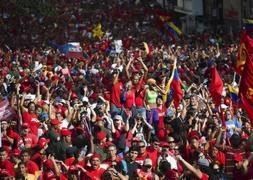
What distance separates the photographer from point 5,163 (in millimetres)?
11211

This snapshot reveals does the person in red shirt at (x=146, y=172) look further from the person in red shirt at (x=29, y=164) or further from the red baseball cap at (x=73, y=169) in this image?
the person in red shirt at (x=29, y=164)

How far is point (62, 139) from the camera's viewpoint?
12.6 meters

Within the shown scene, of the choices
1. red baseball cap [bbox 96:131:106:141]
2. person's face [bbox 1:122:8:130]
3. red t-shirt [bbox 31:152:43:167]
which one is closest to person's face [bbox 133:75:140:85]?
person's face [bbox 1:122:8:130]

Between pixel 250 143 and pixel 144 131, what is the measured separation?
5475 mm

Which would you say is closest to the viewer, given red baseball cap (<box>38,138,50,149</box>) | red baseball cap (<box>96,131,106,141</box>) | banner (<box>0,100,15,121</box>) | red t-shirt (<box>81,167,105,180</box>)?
red t-shirt (<box>81,167,105,180</box>)

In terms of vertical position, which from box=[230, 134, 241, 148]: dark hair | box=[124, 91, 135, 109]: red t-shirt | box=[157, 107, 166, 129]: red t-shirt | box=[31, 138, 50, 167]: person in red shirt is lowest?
box=[157, 107, 166, 129]: red t-shirt

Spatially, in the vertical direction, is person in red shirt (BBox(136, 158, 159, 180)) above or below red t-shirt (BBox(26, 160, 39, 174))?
above

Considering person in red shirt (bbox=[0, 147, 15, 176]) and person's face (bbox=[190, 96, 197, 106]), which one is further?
person's face (bbox=[190, 96, 197, 106])

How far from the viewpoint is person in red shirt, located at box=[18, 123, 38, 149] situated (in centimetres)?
1258

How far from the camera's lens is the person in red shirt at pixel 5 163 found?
1103 centimetres

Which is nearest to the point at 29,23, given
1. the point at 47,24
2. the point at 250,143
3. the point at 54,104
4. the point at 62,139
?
the point at 47,24

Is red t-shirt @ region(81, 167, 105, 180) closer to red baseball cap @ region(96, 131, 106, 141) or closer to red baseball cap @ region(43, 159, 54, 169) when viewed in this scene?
red baseball cap @ region(43, 159, 54, 169)

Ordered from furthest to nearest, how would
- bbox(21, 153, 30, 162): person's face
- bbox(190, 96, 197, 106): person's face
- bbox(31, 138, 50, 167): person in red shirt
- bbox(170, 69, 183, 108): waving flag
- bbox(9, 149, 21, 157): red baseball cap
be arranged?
bbox(170, 69, 183, 108): waving flag
bbox(190, 96, 197, 106): person's face
bbox(9, 149, 21, 157): red baseball cap
bbox(31, 138, 50, 167): person in red shirt
bbox(21, 153, 30, 162): person's face

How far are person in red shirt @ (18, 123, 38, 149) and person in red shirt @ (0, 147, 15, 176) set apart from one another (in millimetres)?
832
